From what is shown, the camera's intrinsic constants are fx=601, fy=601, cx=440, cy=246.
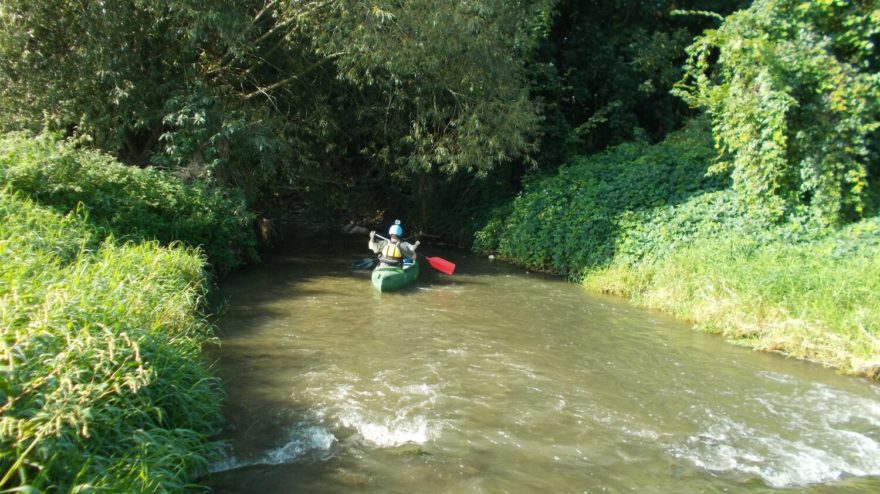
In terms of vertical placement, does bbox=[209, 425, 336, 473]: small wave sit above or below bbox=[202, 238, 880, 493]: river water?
below

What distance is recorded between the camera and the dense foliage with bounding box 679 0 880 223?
32.3 feet

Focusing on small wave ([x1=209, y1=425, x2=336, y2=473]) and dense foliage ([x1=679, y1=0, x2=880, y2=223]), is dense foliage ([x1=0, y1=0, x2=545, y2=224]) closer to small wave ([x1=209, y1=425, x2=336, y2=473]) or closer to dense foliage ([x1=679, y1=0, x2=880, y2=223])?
dense foliage ([x1=679, y1=0, x2=880, y2=223])

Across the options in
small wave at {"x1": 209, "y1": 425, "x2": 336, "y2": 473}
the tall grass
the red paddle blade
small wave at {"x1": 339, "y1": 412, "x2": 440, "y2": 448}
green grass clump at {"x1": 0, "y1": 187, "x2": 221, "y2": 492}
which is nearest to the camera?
green grass clump at {"x1": 0, "y1": 187, "x2": 221, "y2": 492}

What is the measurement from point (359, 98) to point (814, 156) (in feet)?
36.8

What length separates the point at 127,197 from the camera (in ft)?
31.1

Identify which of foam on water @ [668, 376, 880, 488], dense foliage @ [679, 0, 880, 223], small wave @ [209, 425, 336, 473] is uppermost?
dense foliage @ [679, 0, 880, 223]

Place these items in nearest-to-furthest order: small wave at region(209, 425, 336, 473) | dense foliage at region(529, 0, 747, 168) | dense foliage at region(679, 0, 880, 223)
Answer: small wave at region(209, 425, 336, 473) → dense foliage at region(679, 0, 880, 223) → dense foliage at region(529, 0, 747, 168)

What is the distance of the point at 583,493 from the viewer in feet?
14.7

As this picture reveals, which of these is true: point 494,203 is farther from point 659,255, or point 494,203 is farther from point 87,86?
point 87,86

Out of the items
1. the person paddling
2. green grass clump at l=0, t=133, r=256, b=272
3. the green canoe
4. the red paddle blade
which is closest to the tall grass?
the red paddle blade

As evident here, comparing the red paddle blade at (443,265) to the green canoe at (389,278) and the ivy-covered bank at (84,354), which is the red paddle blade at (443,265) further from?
the ivy-covered bank at (84,354)

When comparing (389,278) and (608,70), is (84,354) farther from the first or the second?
(608,70)

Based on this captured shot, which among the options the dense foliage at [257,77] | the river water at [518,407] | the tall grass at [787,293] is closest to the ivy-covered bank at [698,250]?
the tall grass at [787,293]

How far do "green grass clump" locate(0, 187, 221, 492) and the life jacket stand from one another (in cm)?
667
